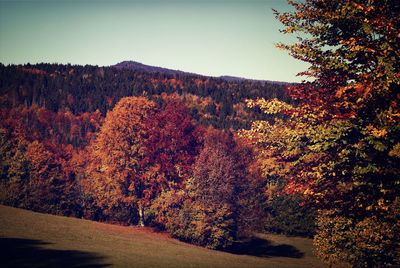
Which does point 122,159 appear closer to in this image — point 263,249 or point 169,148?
point 169,148

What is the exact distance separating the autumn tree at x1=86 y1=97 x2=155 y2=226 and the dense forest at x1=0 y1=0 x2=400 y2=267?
156 millimetres

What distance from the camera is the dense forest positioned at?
1366 centimetres

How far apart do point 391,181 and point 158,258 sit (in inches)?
821

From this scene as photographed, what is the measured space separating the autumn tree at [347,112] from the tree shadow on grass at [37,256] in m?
14.6

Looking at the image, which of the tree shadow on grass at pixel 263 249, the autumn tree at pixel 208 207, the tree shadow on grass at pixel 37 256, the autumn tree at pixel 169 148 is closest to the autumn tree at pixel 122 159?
the autumn tree at pixel 169 148

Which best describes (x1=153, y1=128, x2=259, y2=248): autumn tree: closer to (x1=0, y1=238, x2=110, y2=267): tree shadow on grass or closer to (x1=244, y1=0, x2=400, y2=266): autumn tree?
(x1=0, y1=238, x2=110, y2=267): tree shadow on grass

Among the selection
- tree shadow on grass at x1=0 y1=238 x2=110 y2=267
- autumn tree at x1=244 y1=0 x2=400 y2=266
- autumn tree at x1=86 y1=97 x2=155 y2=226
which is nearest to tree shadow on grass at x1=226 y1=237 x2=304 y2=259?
autumn tree at x1=86 y1=97 x2=155 y2=226

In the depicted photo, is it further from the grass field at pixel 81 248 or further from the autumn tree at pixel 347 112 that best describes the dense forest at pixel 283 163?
the grass field at pixel 81 248

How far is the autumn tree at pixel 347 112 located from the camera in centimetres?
1314

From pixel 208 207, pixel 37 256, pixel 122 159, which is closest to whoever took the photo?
pixel 37 256

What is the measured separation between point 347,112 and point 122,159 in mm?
39638

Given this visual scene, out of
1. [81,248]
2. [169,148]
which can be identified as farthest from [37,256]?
[169,148]

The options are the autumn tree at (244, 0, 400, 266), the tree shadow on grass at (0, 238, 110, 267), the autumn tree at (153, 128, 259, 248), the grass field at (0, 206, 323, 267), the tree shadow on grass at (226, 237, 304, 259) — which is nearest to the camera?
the autumn tree at (244, 0, 400, 266)

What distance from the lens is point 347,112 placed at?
14.5 m
